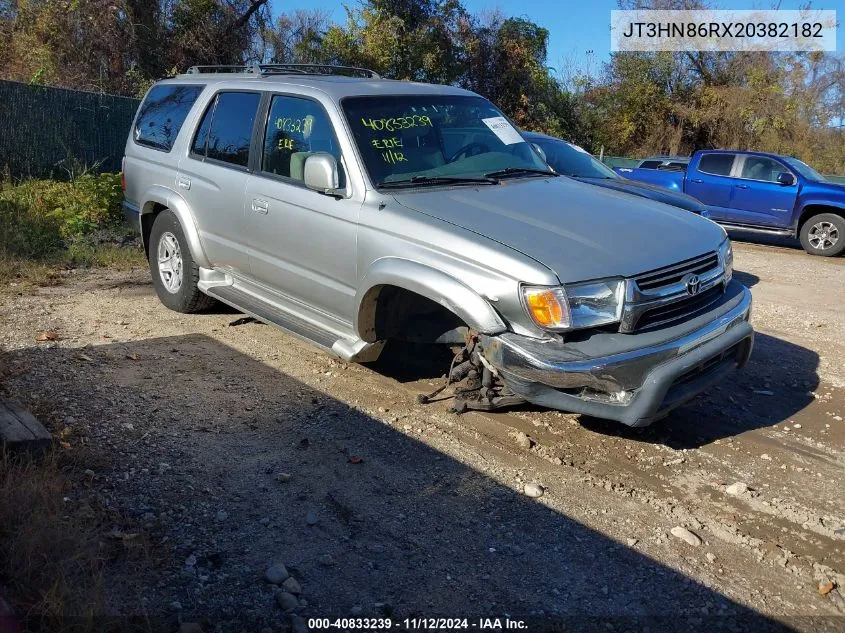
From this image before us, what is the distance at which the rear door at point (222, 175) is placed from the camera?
567cm

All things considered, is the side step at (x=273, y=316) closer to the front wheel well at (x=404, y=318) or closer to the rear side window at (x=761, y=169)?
the front wheel well at (x=404, y=318)

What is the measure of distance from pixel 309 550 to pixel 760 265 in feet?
30.7

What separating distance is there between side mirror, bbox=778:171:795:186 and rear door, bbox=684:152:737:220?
0.81 m

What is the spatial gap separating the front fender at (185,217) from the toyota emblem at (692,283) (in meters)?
3.52

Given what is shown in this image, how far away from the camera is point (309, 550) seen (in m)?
3.41

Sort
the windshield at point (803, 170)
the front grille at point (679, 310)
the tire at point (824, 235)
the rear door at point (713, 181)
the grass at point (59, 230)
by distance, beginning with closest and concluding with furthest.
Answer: the front grille at point (679, 310) < the grass at point (59, 230) < the tire at point (824, 235) < the windshield at point (803, 170) < the rear door at point (713, 181)

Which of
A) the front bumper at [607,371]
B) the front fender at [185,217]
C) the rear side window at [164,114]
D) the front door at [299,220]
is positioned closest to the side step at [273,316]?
the front door at [299,220]

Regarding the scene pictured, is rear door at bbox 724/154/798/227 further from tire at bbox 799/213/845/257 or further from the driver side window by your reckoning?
the driver side window

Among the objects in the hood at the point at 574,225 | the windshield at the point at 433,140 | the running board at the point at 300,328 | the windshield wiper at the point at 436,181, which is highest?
the windshield at the point at 433,140

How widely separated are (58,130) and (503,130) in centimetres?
948

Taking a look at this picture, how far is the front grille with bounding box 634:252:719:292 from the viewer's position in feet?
13.5

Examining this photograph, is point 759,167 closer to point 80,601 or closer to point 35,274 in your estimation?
point 35,274

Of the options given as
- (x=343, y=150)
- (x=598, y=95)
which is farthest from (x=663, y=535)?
(x=598, y=95)

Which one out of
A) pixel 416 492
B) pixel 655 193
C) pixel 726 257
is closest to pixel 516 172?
pixel 726 257
